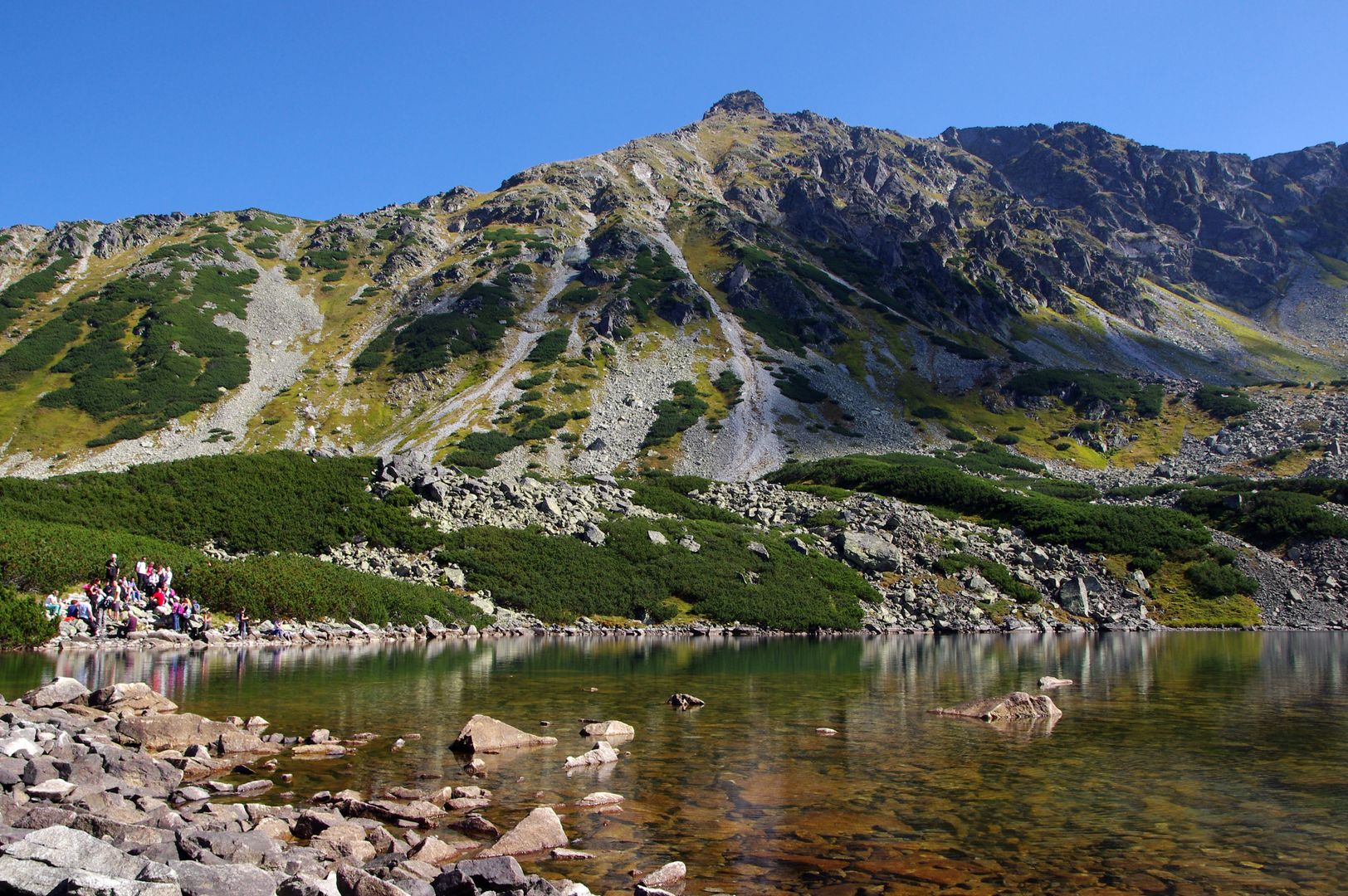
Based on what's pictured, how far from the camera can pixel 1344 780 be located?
603 inches

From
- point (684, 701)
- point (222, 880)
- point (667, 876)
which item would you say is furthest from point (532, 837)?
point (684, 701)

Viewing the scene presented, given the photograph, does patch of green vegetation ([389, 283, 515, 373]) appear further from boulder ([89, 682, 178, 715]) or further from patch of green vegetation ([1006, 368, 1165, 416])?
boulder ([89, 682, 178, 715])

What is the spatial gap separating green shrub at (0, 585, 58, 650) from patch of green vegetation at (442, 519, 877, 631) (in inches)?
837

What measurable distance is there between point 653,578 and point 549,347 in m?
86.5

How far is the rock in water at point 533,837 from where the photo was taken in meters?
10.7

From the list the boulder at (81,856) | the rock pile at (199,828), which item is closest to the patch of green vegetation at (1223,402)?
the rock pile at (199,828)

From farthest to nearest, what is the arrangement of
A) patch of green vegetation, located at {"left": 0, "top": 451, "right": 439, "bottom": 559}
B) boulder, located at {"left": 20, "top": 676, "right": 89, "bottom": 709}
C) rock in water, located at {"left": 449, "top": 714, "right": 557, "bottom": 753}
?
patch of green vegetation, located at {"left": 0, "top": 451, "right": 439, "bottom": 559} → boulder, located at {"left": 20, "top": 676, "right": 89, "bottom": 709} → rock in water, located at {"left": 449, "top": 714, "right": 557, "bottom": 753}

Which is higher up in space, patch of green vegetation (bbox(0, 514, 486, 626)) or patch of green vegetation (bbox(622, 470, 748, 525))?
patch of green vegetation (bbox(622, 470, 748, 525))

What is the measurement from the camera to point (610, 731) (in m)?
18.5

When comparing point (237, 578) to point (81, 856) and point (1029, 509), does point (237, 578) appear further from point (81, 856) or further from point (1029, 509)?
→ point (1029, 509)

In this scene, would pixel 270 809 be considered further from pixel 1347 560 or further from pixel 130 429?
pixel 130 429

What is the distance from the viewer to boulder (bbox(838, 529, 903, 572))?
201 ft

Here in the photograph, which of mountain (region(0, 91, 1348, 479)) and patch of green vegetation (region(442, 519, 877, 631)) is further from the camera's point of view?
mountain (region(0, 91, 1348, 479))

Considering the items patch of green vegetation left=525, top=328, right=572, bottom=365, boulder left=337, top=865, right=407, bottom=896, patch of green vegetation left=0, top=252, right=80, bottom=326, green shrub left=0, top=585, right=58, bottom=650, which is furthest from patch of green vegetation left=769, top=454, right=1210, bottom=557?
patch of green vegetation left=0, top=252, right=80, bottom=326
